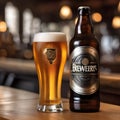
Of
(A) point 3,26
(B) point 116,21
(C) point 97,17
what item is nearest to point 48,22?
(A) point 3,26

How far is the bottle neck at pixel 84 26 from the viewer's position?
103 cm

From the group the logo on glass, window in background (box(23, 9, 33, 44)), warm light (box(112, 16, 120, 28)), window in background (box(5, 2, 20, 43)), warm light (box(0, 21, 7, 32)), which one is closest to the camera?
the logo on glass

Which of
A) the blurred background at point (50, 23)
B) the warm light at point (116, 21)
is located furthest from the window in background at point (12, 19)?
the warm light at point (116, 21)

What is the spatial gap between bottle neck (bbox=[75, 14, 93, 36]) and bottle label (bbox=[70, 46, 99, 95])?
Result: 55 millimetres

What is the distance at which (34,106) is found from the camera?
3.73 ft

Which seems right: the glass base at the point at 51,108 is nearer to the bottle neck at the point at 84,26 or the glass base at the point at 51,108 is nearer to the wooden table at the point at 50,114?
the wooden table at the point at 50,114

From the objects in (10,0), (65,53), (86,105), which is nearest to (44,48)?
(65,53)

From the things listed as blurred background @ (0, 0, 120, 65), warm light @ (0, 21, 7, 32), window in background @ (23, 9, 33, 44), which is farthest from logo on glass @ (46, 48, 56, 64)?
window in background @ (23, 9, 33, 44)

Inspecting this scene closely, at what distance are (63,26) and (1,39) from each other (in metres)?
1.56

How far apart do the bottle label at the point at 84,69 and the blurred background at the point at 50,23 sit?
6.24m

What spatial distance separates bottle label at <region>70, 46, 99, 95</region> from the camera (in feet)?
3.27

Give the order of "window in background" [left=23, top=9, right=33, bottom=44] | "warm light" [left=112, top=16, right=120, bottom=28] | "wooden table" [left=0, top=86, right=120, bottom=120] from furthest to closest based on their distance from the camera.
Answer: "window in background" [left=23, top=9, right=33, bottom=44] → "warm light" [left=112, top=16, right=120, bottom=28] → "wooden table" [left=0, top=86, right=120, bottom=120]

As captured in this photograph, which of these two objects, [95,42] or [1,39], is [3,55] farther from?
[95,42]

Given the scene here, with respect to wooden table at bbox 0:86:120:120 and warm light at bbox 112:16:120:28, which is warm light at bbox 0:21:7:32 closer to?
warm light at bbox 112:16:120:28
